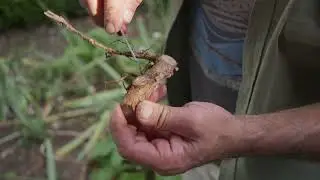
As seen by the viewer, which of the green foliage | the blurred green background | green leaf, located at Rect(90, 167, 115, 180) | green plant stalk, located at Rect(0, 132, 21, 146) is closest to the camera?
green leaf, located at Rect(90, 167, 115, 180)

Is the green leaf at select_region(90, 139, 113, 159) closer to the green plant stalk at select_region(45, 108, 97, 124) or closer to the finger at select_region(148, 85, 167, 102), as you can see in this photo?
the green plant stalk at select_region(45, 108, 97, 124)

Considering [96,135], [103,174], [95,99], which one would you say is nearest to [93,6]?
[103,174]

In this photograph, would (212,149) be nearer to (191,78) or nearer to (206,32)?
(206,32)

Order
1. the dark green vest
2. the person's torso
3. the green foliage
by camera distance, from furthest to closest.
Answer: the green foliage < the person's torso < the dark green vest

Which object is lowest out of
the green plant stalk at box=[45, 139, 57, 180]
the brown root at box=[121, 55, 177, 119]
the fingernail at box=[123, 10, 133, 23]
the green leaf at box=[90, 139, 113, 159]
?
the green plant stalk at box=[45, 139, 57, 180]

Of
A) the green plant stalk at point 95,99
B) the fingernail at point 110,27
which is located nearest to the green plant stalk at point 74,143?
the green plant stalk at point 95,99

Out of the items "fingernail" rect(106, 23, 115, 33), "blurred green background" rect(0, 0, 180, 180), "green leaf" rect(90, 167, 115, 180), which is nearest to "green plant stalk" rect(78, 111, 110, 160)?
"blurred green background" rect(0, 0, 180, 180)

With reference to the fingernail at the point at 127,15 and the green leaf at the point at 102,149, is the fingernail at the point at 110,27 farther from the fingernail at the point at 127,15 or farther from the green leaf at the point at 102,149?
the green leaf at the point at 102,149

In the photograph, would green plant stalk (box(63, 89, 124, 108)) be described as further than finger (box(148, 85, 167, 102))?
Yes
